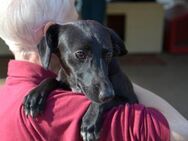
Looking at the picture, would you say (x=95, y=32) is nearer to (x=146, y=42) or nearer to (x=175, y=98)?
(x=175, y=98)

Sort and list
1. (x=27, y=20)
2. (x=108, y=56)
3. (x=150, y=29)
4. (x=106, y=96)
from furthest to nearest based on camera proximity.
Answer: (x=150, y=29)
(x=27, y=20)
(x=108, y=56)
(x=106, y=96)

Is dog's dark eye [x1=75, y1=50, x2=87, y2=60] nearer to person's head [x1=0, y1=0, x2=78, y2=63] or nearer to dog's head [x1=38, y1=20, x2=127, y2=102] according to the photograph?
dog's head [x1=38, y1=20, x2=127, y2=102]

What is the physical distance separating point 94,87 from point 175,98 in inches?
115

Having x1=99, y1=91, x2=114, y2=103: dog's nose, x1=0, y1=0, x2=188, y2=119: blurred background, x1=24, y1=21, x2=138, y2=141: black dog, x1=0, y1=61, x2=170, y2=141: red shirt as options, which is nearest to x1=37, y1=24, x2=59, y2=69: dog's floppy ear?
x1=24, y1=21, x2=138, y2=141: black dog

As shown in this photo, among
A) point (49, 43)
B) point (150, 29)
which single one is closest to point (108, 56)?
point (49, 43)

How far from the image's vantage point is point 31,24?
4.75 ft

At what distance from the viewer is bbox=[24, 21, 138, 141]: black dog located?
1.25m

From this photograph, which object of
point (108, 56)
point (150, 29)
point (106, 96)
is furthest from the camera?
point (150, 29)

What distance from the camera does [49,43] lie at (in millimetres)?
1364

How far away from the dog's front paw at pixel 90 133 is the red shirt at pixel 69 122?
0.7 inches

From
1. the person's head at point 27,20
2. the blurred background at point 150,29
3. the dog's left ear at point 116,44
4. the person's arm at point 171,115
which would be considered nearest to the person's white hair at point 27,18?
the person's head at point 27,20

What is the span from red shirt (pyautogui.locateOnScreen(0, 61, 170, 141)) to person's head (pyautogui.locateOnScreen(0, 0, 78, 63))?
20cm

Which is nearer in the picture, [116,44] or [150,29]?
[116,44]

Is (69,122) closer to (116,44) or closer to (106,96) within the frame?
(106,96)
